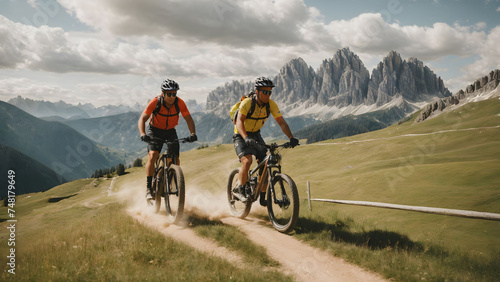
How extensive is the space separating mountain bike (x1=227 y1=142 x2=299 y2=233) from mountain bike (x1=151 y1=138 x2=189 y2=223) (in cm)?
238

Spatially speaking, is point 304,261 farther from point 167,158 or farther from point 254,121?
point 167,158

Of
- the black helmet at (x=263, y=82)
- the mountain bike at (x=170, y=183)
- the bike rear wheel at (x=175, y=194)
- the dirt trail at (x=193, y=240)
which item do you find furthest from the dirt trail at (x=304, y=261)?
the black helmet at (x=263, y=82)

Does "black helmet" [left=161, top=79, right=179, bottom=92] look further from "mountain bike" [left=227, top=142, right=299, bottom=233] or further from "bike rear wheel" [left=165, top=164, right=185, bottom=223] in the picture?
"mountain bike" [left=227, top=142, right=299, bottom=233]

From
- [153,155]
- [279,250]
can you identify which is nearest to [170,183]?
[153,155]

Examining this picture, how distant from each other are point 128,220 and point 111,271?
4.65 m

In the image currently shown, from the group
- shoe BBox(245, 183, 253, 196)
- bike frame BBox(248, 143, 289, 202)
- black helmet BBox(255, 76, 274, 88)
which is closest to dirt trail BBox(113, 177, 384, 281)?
shoe BBox(245, 183, 253, 196)

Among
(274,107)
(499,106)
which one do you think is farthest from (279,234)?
(499,106)

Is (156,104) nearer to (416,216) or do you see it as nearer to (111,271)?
(111,271)

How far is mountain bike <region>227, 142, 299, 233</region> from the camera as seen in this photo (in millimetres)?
9180

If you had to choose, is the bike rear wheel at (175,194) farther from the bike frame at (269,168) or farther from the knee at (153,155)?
the bike frame at (269,168)

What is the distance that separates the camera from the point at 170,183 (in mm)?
10820

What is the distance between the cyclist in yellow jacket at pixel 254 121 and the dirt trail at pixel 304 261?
1736 millimetres

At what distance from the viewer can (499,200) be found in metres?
18.6

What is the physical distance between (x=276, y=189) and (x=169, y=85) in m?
5.46
